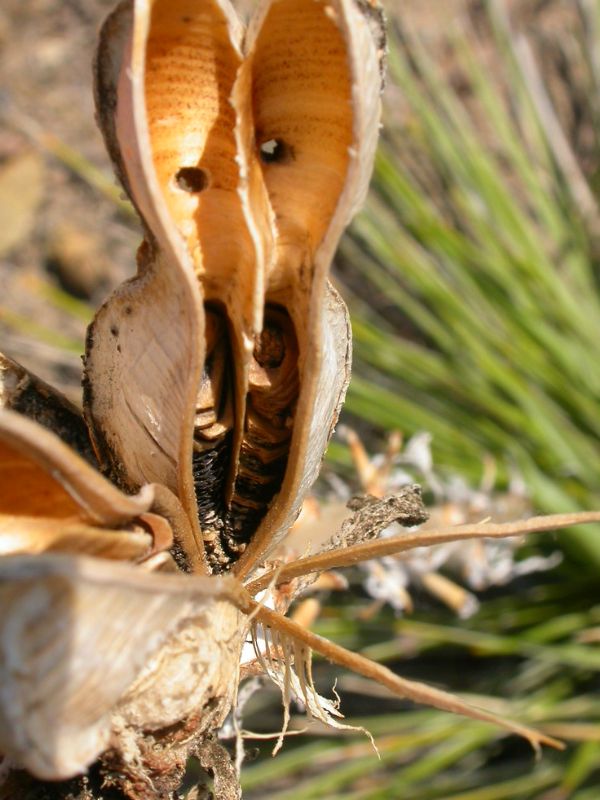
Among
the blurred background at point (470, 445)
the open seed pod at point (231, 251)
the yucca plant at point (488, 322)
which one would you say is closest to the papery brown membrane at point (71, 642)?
the open seed pod at point (231, 251)

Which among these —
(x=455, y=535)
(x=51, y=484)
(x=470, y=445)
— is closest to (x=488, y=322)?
(x=470, y=445)

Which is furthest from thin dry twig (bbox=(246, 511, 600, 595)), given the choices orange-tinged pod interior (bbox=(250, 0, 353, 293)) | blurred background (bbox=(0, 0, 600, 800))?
blurred background (bbox=(0, 0, 600, 800))

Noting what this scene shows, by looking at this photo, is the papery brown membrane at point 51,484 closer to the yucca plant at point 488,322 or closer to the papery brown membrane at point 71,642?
the papery brown membrane at point 71,642

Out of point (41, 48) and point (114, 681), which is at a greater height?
point (114, 681)

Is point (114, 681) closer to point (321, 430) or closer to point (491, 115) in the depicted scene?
point (321, 430)

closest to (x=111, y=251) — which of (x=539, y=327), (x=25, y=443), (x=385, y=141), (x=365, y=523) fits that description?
(x=385, y=141)

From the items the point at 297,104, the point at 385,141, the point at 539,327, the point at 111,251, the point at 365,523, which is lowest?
the point at 111,251

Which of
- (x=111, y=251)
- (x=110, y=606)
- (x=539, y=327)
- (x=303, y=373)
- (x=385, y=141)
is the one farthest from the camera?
(x=111, y=251)

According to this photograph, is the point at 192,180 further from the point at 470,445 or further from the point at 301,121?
the point at 470,445
